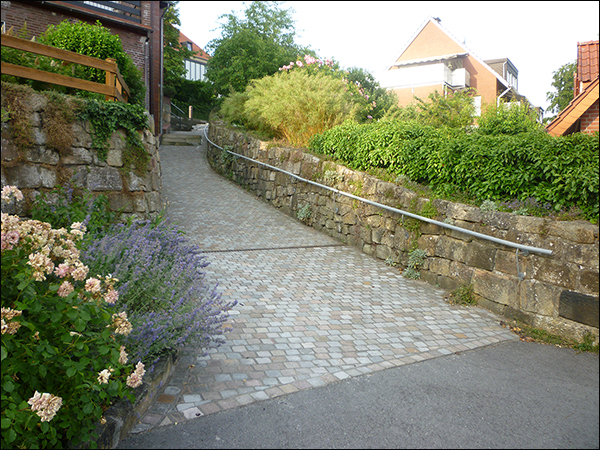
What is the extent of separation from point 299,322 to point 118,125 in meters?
4.11

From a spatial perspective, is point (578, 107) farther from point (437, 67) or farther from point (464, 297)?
point (437, 67)

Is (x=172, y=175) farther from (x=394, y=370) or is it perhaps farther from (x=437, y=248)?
(x=394, y=370)

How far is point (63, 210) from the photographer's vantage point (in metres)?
5.57

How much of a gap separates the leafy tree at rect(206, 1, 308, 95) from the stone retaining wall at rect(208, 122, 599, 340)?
792cm

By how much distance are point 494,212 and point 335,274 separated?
2.54m

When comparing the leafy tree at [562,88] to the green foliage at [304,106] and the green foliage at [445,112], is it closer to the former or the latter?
the green foliage at [445,112]

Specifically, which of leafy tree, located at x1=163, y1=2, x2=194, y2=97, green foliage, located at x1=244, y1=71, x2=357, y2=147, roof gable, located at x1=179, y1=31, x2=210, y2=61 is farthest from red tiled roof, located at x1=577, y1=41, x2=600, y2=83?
leafy tree, located at x1=163, y1=2, x2=194, y2=97

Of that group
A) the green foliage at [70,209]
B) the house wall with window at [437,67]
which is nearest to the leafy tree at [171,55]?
the house wall with window at [437,67]

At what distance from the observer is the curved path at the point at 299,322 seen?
372cm

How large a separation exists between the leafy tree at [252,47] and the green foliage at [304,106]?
18.6ft

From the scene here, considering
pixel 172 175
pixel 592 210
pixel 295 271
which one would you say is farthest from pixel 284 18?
pixel 592 210

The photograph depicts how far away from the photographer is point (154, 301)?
4.10m

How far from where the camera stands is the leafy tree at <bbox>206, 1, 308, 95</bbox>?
17.7 meters

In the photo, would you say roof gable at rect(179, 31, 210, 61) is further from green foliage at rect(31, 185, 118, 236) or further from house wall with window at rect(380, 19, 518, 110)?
green foliage at rect(31, 185, 118, 236)
